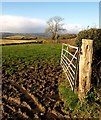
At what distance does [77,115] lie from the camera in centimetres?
595

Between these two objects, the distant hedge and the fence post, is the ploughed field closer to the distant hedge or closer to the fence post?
the fence post

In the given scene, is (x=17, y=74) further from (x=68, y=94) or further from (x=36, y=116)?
(x=36, y=116)

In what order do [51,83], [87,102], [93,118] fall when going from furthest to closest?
[51,83] → [87,102] → [93,118]

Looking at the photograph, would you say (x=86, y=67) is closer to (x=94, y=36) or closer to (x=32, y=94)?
(x=32, y=94)

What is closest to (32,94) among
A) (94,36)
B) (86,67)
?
(86,67)

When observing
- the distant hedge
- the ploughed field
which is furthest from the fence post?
the distant hedge

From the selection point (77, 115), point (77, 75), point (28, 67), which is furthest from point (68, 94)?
point (28, 67)

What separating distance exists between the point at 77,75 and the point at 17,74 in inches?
161

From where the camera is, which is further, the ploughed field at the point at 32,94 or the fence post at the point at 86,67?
the fence post at the point at 86,67

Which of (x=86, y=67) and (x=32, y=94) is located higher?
(x=86, y=67)

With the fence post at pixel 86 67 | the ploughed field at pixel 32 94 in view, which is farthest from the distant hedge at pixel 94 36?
the fence post at pixel 86 67

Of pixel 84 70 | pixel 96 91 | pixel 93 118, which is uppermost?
pixel 84 70

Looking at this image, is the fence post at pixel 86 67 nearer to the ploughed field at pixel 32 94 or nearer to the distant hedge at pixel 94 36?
the ploughed field at pixel 32 94

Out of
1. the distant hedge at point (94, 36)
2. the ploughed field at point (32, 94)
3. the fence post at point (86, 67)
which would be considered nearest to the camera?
the ploughed field at point (32, 94)
